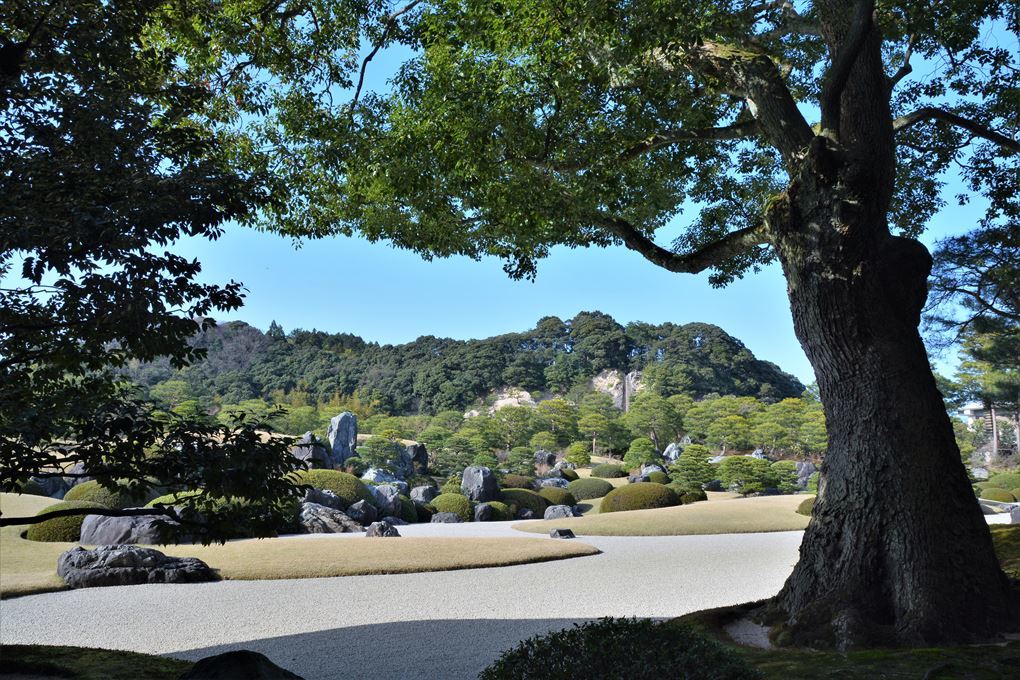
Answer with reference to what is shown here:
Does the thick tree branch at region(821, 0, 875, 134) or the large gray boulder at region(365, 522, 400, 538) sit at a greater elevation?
the thick tree branch at region(821, 0, 875, 134)

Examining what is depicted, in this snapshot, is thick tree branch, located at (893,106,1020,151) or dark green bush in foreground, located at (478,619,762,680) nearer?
dark green bush in foreground, located at (478,619,762,680)

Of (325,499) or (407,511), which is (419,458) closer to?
(407,511)

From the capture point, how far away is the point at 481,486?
21016 millimetres

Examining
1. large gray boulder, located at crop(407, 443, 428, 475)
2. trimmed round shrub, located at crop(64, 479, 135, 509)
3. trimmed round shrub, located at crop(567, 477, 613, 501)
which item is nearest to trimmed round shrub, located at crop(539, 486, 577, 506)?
trimmed round shrub, located at crop(567, 477, 613, 501)

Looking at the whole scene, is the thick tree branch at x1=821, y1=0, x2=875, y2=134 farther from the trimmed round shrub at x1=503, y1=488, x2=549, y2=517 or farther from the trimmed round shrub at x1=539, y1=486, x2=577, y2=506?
the trimmed round shrub at x1=539, y1=486, x2=577, y2=506

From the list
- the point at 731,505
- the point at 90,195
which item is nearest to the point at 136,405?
the point at 90,195

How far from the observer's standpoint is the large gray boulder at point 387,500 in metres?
18.7

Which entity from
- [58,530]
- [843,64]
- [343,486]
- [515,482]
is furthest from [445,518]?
[843,64]

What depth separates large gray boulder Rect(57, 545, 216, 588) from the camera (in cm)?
880

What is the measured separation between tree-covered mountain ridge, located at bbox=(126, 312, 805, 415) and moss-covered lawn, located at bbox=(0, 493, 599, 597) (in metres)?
34.0

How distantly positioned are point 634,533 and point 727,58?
10.8 m

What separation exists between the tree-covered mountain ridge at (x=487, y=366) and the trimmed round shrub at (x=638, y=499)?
29357mm

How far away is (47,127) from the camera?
12.5ft

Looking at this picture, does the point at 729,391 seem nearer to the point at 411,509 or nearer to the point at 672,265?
the point at 411,509
